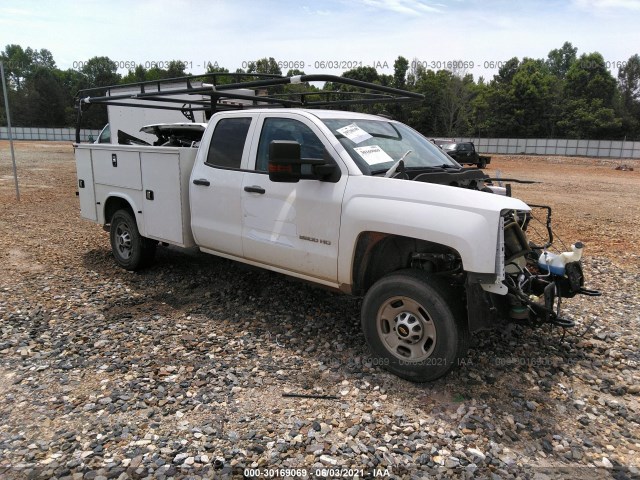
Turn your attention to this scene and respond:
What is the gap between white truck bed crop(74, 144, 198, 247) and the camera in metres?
5.44

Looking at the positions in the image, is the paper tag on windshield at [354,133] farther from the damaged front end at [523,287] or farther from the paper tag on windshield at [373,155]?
the damaged front end at [523,287]

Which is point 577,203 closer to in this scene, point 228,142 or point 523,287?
point 523,287

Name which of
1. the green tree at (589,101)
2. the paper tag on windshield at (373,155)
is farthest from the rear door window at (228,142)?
the green tree at (589,101)

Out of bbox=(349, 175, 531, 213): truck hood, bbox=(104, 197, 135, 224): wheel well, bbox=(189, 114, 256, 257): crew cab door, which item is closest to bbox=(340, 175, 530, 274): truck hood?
bbox=(349, 175, 531, 213): truck hood

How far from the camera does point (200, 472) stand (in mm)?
2852

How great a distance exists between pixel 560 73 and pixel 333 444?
385 ft

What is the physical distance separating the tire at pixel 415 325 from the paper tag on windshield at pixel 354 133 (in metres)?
1.32

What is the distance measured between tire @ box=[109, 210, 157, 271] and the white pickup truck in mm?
733

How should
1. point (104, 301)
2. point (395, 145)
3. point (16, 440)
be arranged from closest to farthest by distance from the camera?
point (16, 440) < point (395, 145) < point (104, 301)

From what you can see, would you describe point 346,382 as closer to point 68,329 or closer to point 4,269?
point 68,329

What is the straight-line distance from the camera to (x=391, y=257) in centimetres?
416

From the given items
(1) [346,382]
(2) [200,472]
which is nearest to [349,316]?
(1) [346,382]

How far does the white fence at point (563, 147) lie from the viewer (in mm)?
43688

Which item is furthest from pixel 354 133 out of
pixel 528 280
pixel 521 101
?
pixel 521 101
